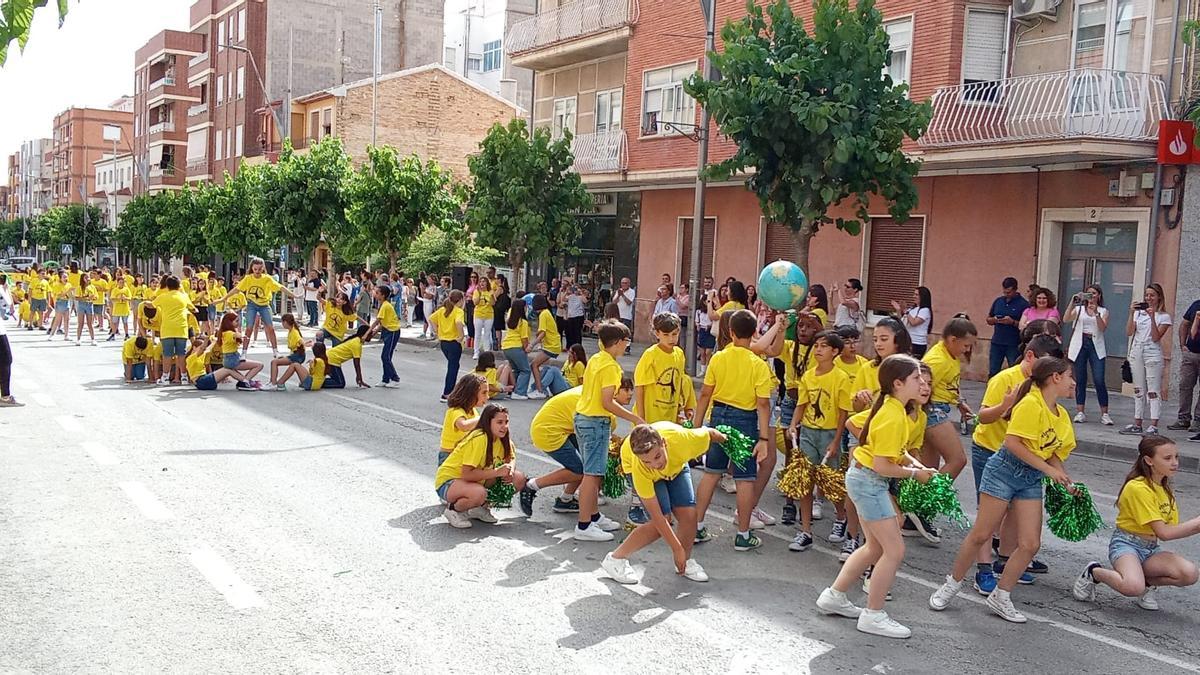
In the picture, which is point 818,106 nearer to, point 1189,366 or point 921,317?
point 921,317

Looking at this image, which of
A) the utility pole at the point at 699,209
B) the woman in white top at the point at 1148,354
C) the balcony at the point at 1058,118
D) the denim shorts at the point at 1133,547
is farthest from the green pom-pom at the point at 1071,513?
the utility pole at the point at 699,209

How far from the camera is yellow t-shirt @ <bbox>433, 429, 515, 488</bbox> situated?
8250 millimetres

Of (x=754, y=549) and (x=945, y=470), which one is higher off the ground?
(x=945, y=470)

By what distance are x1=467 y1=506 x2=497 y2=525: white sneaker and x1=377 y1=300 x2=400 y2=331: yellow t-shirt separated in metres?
8.71

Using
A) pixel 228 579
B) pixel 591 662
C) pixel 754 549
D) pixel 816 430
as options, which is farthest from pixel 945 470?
pixel 228 579

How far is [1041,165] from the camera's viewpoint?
1838 cm

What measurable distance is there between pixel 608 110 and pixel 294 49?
34.1 meters

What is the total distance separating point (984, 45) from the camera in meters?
19.4

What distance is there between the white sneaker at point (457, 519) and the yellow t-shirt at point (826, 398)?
2.53 meters

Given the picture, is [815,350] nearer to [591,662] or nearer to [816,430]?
[816,430]

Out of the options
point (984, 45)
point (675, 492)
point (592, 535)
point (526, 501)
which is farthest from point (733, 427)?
point (984, 45)

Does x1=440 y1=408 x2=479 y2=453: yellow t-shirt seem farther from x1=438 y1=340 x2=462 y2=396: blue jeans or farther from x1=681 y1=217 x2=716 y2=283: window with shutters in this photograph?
x1=681 y1=217 x2=716 y2=283: window with shutters

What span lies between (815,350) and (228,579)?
4.12 meters

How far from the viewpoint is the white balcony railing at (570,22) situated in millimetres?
27422
